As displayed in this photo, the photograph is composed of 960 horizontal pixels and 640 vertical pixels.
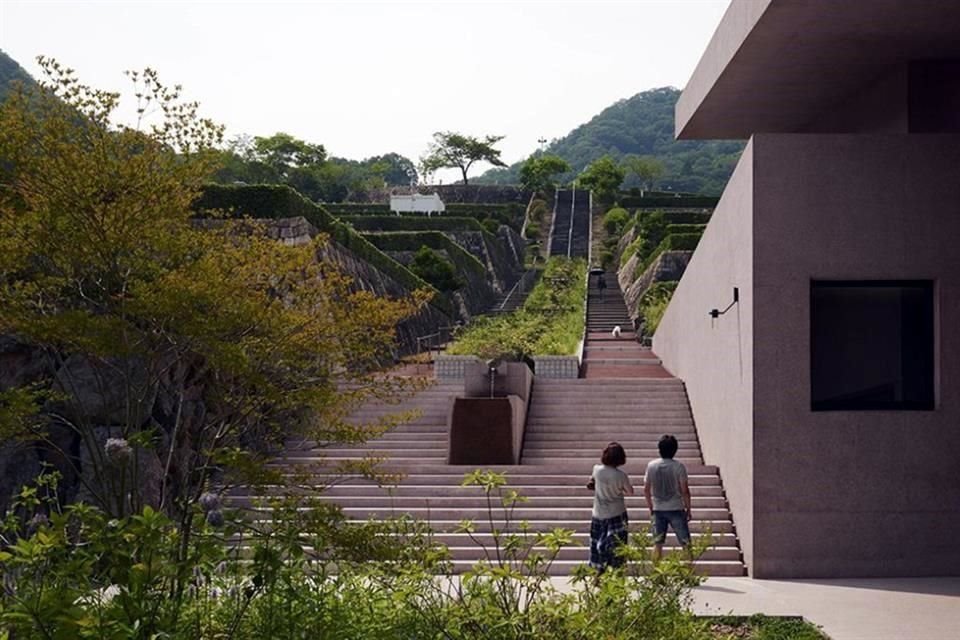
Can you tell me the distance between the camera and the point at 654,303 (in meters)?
37.5

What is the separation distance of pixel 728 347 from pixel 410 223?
4387cm

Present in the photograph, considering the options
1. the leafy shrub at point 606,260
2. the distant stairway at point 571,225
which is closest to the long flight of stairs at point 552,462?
the leafy shrub at point 606,260

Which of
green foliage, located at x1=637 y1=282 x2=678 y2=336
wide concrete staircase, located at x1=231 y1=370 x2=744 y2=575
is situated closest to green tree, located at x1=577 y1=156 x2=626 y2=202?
green foliage, located at x1=637 y1=282 x2=678 y2=336

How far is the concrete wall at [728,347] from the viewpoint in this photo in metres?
12.8

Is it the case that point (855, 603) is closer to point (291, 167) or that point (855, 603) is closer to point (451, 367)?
point (451, 367)

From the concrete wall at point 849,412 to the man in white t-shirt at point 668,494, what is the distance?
139cm

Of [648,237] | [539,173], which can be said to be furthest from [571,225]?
[648,237]

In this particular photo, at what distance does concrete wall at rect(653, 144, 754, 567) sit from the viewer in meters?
12.8

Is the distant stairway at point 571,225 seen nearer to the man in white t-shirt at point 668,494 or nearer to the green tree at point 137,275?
the man in white t-shirt at point 668,494

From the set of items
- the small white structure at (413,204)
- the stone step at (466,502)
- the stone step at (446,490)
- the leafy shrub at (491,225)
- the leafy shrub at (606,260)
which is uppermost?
the small white structure at (413,204)

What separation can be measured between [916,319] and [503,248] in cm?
5335

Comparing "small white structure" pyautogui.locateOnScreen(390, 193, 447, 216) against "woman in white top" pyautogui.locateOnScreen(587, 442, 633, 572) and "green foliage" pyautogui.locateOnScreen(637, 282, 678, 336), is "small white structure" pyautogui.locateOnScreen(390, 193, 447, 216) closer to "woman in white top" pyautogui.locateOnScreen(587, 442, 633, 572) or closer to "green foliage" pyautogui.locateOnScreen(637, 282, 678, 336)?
"green foliage" pyautogui.locateOnScreen(637, 282, 678, 336)

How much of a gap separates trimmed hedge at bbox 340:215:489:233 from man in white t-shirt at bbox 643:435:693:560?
145 feet

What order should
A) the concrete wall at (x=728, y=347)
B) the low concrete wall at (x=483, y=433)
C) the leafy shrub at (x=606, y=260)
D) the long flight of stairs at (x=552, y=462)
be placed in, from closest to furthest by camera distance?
the concrete wall at (x=728, y=347) < the long flight of stairs at (x=552, y=462) < the low concrete wall at (x=483, y=433) < the leafy shrub at (x=606, y=260)
